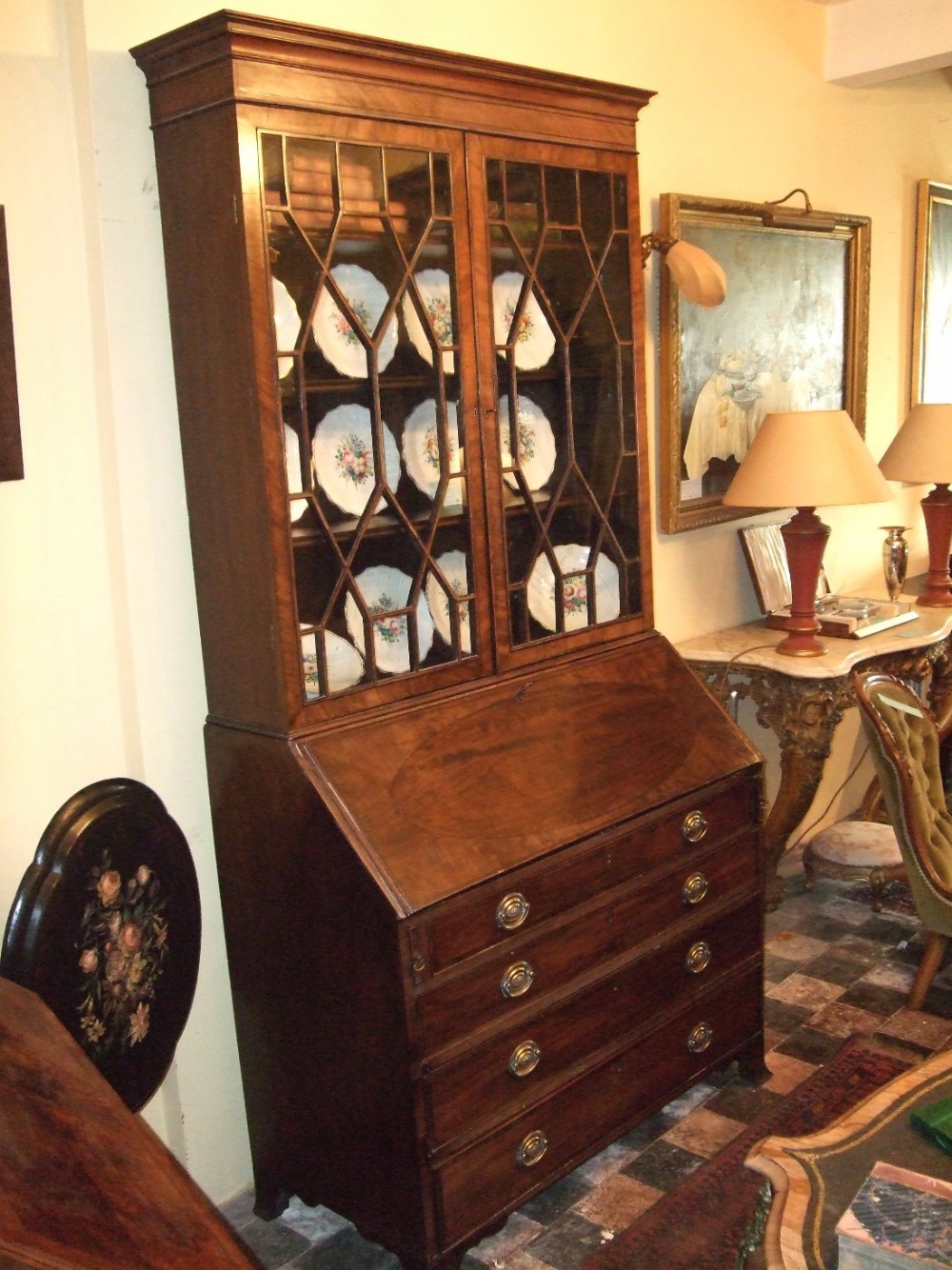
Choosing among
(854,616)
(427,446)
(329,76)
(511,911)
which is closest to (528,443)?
(427,446)

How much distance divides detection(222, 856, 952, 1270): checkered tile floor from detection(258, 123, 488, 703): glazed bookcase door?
109 centimetres

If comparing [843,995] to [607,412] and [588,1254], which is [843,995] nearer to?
[588,1254]

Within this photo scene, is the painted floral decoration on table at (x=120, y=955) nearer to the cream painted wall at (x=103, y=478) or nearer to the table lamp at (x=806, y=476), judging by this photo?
the cream painted wall at (x=103, y=478)

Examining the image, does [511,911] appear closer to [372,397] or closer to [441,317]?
[372,397]

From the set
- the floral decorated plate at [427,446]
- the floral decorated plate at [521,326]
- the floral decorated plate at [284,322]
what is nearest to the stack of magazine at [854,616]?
the floral decorated plate at [521,326]

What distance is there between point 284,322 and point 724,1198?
186 centimetres

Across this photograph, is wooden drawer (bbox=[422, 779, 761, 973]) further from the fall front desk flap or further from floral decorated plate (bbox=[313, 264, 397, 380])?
floral decorated plate (bbox=[313, 264, 397, 380])

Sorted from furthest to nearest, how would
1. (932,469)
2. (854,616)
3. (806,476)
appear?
(932,469) < (854,616) < (806,476)

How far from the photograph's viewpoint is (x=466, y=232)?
220 centimetres

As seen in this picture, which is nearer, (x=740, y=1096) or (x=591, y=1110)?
(x=591, y=1110)

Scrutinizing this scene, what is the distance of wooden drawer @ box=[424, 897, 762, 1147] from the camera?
2.08m

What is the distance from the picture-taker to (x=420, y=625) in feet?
7.35

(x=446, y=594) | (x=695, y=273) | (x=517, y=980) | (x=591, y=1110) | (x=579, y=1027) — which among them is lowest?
(x=591, y=1110)

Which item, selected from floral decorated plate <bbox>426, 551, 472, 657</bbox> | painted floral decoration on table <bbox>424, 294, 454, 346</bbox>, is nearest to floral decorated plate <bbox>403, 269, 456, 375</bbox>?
painted floral decoration on table <bbox>424, 294, 454, 346</bbox>
